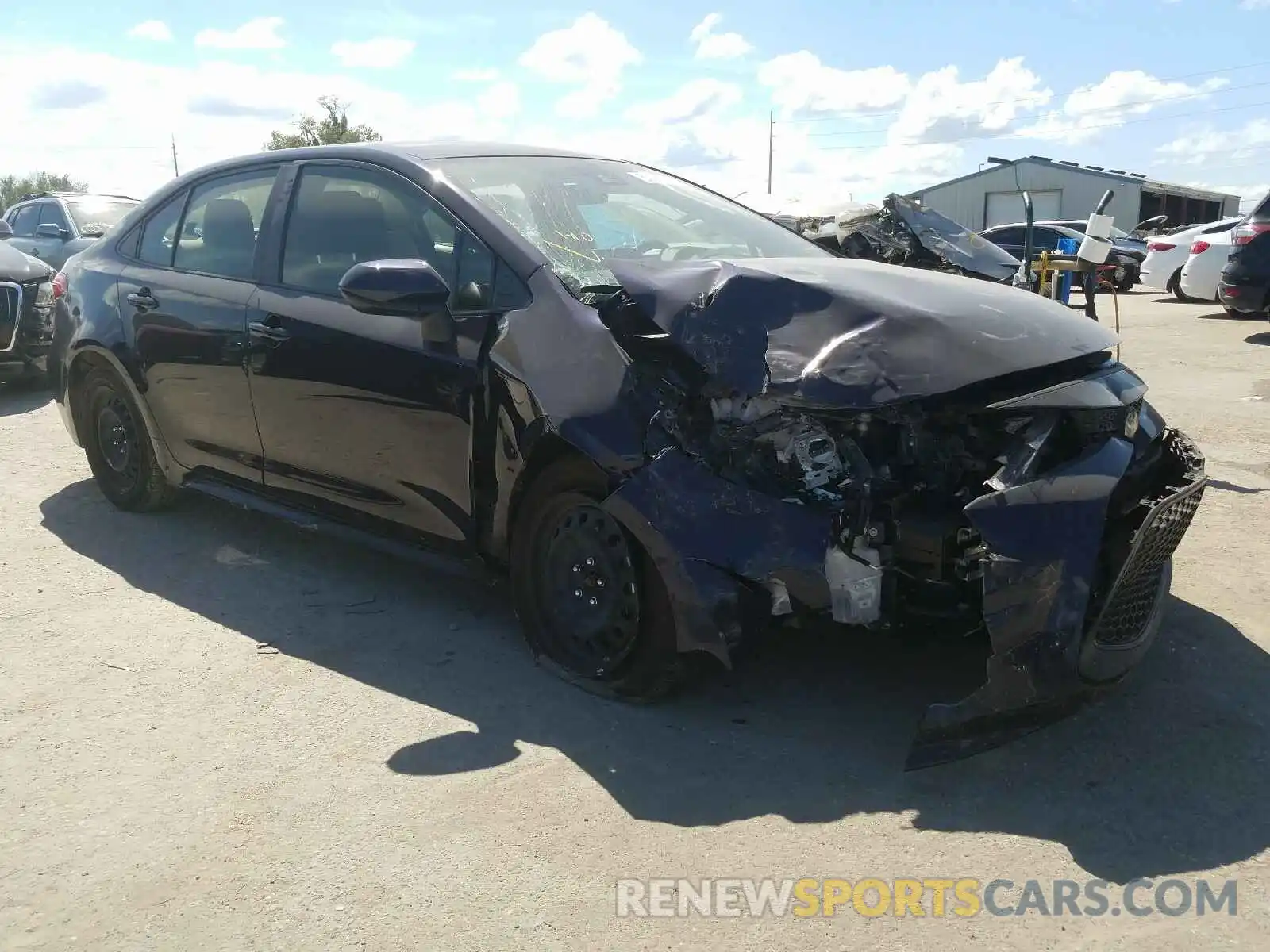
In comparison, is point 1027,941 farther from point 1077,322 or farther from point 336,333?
point 336,333

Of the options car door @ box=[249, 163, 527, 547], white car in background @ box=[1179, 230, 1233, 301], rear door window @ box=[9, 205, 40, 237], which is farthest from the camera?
white car in background @ box=[1179, 230, 1233, 301]

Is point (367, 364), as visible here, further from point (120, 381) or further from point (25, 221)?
point (25, 221)

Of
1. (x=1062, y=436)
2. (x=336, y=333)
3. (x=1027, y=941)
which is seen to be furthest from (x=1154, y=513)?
(x=336, y=333)

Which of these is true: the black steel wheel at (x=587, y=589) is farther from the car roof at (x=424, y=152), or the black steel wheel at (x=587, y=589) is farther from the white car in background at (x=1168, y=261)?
the white car in background at (x=1168, y=261)

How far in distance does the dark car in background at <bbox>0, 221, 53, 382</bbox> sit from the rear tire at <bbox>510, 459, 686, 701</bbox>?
23.0ft

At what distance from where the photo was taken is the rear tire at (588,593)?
10.8 feet

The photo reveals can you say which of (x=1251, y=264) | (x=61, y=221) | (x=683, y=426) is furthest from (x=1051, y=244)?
(x=683, y=426)

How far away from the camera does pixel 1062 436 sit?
2992 mm

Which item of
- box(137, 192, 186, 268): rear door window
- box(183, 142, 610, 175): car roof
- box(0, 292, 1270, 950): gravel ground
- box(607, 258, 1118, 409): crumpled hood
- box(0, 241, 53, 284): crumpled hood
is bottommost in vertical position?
box(0, 292, 1270, 950): gravel ground

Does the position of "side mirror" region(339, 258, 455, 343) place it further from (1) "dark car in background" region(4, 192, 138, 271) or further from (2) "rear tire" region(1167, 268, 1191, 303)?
(2) "rear tire" region(1167, 268, 1191, 303)

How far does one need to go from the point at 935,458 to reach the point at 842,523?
35cm

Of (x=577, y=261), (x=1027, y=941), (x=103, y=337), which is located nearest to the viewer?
(x=1027, y=941)

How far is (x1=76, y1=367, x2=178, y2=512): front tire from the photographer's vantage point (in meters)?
5.38

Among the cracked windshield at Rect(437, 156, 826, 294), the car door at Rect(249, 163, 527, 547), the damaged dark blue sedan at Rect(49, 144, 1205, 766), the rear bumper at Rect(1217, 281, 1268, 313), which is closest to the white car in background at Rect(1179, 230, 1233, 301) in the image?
the rear bumper at Rect(1217, 281, 1268, 313)
